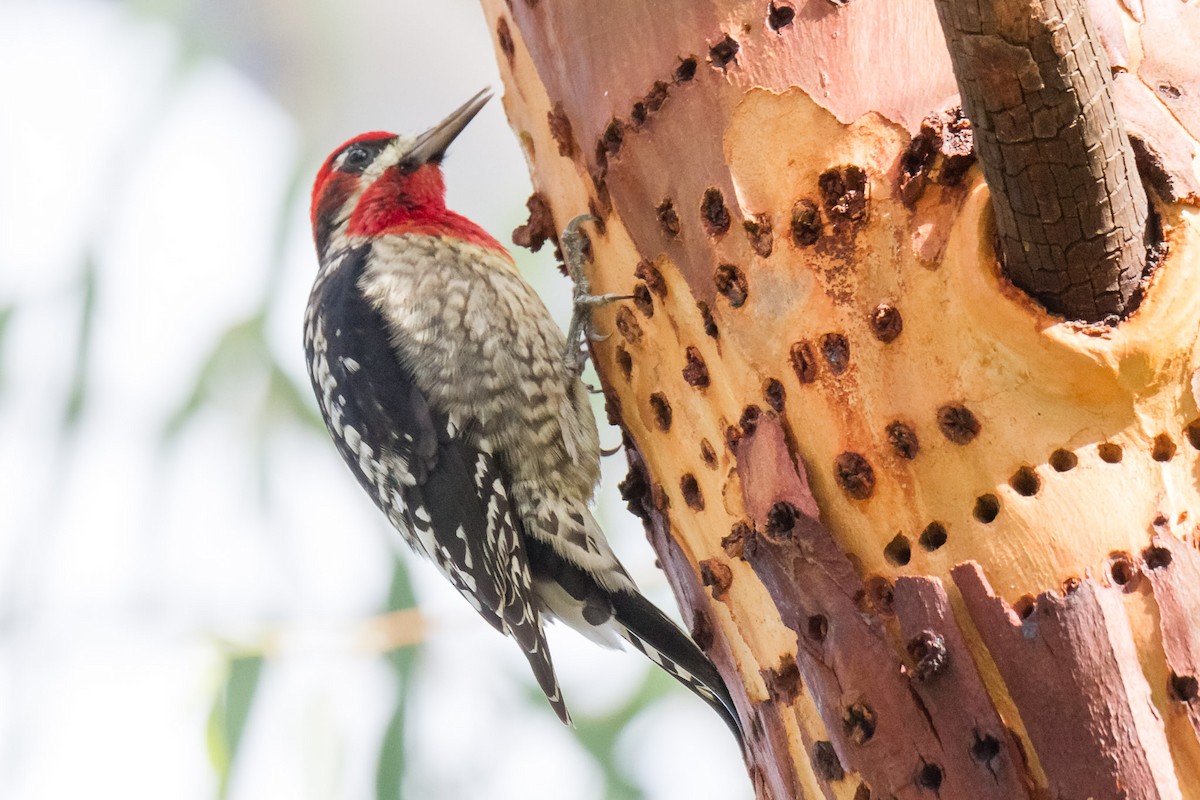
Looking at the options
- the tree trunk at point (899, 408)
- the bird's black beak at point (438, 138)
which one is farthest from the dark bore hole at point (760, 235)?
the bird's black beak at point (438, 138)

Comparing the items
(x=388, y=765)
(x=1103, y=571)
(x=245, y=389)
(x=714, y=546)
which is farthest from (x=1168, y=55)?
(x=245, y=389)

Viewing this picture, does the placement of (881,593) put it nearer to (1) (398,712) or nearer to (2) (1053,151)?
(2) (1053,151)

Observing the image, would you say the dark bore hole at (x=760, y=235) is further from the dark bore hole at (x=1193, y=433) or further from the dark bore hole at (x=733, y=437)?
the dark bore hole at (x=1193, y=433)

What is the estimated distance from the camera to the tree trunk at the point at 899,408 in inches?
52.3

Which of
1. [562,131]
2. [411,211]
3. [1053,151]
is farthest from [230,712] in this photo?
[1053,151]

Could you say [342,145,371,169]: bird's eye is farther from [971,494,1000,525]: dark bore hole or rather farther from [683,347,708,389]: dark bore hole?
[971,494,1000,525]: dark bore hole

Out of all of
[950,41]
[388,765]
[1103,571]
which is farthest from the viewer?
[388,765]

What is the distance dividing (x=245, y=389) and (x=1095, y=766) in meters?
3.33

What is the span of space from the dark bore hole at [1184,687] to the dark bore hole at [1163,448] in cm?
26

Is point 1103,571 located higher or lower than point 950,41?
Answer: lower

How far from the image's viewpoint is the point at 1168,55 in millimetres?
1600

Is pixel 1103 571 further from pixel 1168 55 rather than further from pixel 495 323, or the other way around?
pixel 495 323

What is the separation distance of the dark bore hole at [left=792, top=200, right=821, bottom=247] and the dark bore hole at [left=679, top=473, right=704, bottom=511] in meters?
0.43

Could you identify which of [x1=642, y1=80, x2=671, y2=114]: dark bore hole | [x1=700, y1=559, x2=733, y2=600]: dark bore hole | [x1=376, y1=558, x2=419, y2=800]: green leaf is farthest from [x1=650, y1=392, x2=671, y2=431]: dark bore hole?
[x1=376, y1=558, x2=419, y2=800]: green leaf
